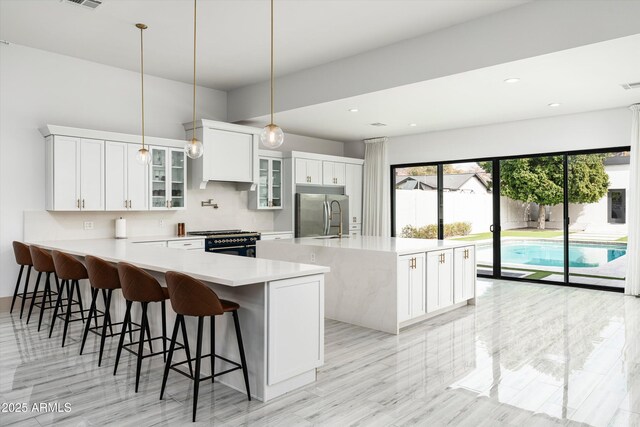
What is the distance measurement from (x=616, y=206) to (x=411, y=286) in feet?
13.8

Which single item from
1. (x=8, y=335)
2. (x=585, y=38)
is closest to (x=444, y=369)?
(x=585, y=38)

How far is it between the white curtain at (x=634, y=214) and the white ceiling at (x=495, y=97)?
0.39m

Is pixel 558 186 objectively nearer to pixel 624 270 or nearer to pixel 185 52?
pixel 624 270

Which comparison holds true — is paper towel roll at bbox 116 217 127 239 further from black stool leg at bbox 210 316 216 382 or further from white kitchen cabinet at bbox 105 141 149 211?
black stool leg at bbox 210 316 216 382

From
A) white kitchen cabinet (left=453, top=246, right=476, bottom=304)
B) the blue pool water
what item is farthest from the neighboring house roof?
white kitchen cabinet (left=453, top=246, right=476, bottom=304)

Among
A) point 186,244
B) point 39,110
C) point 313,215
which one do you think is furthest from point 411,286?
point 39,110

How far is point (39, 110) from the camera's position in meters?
5.41

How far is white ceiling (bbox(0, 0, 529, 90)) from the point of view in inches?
167

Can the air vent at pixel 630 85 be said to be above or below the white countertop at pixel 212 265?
above

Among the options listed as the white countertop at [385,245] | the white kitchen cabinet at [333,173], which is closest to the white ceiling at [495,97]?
the white kitchen cabinet at [333,173]

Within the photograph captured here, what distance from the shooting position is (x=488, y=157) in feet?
24.9

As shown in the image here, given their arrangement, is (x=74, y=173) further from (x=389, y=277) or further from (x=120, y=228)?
(x=389, y=277)

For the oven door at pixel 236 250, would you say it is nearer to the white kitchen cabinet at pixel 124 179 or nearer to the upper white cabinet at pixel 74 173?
the white kitchen cabinet at pixel 124 179

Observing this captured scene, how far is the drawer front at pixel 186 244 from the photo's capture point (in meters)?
5.89
